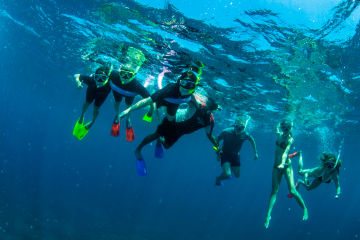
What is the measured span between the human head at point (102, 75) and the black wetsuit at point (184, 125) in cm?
271

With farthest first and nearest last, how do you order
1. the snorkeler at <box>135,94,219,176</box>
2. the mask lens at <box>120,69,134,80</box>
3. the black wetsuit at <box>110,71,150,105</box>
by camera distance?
the black wetsuit at <box>110,71,150,105</box> < the mask lens at <box>120,69,134,80</box> < the snorkeler at <box>135,94,219,176</box>

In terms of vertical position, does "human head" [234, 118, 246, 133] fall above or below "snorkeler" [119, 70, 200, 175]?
below

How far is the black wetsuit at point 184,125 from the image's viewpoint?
7197 mm

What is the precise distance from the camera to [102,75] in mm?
7914

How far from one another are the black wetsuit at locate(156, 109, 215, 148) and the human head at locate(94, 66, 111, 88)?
2.71 metres

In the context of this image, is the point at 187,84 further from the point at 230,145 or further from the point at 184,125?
the point at 230,145

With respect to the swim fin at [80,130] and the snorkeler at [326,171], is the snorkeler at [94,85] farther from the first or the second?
the snorkeler at [326,171]

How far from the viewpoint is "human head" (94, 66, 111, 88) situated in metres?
7.90

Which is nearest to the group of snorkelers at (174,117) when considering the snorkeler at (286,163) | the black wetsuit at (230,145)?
the snorkeler at (286,163)

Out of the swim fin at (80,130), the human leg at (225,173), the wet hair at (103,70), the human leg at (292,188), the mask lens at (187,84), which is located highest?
the mask lens at (187,84)

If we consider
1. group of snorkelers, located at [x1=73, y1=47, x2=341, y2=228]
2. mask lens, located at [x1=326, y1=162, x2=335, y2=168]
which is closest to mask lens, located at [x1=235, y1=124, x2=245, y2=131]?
group of snorkelers, located at [x1=73, y1=47, x2=341, y2=228]

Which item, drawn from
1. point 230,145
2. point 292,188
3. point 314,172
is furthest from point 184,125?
point 314,172

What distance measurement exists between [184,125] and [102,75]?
3.42 m

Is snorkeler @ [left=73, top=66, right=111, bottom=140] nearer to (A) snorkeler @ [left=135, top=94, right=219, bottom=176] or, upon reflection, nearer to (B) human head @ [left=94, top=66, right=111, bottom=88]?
(B) human head @ [left=94, top=66, right=111, bottom=88]
